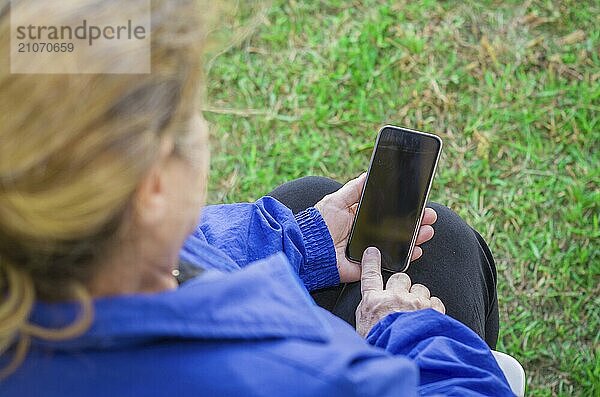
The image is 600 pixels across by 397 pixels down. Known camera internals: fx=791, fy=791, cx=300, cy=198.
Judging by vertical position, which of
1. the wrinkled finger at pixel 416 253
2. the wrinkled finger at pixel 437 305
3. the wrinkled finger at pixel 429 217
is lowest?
the wrinkled finger at pixel 437 305

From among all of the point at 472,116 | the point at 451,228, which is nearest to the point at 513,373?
the point at 451,228

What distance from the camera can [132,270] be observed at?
2.14 ft

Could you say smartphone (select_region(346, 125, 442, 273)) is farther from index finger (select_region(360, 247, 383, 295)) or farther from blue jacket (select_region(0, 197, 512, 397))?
blue jacket (select_region(0, 197, 512, 397))

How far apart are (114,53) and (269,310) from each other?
0.27 meters

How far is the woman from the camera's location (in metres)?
0.57

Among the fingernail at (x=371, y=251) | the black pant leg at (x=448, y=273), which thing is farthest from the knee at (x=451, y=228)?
the fingernail at (x=371, y=251)

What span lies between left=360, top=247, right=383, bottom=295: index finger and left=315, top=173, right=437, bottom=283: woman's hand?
21 millimetres

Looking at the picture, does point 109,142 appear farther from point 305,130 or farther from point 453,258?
point 305,130

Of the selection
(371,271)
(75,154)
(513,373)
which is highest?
(75,154)

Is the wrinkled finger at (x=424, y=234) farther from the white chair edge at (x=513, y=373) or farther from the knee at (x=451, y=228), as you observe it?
the white chair edge at (x=513, y=373)

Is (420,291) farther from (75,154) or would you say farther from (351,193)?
(75,154)

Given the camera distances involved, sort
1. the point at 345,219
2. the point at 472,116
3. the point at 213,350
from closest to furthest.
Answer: the point at 213,350, the point at 345,219, the point at 472,116

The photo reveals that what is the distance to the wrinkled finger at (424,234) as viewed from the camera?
111 centimetres

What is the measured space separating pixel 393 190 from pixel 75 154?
2.10 ft
